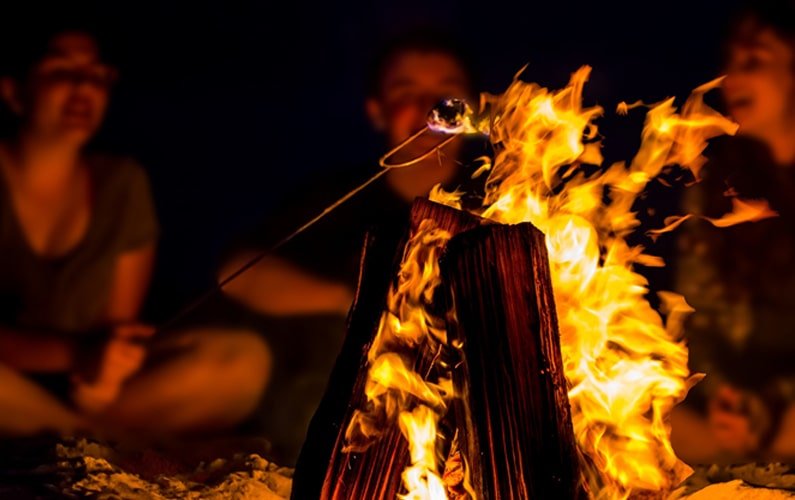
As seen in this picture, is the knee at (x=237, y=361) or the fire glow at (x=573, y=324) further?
the knee at (x=237, y=361)

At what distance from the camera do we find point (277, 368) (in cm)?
614

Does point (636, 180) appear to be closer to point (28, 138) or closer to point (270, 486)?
point (270, 486)

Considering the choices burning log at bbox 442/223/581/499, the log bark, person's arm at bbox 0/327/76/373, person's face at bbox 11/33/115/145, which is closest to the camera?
burning log at bbox 442/223/581/499

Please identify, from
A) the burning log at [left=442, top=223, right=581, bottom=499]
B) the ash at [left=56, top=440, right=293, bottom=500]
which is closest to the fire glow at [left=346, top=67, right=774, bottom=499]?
the burning log at [left=442, top=223, right=581, bottom=499]

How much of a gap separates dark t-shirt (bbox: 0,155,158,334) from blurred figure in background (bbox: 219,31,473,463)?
74cm

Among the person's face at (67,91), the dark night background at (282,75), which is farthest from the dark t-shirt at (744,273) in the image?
the person's face at (67,91)

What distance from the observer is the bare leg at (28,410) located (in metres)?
5.38

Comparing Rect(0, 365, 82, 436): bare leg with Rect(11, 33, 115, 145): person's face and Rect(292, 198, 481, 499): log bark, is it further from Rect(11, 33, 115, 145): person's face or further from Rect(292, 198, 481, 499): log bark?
Rect(292, 198, 481, 499): log bark

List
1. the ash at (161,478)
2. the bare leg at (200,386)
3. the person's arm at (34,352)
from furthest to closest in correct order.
→ the bare leg at (200,386), the person's arm at (34,352), the ash at (161,478)

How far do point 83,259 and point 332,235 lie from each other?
1693 millimetres

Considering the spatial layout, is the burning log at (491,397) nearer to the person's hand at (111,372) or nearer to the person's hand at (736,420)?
the person's hand at (111,372)

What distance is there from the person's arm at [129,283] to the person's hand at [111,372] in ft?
0.83

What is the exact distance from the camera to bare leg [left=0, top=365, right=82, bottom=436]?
5.38 m

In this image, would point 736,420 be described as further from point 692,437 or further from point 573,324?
point 573,324
